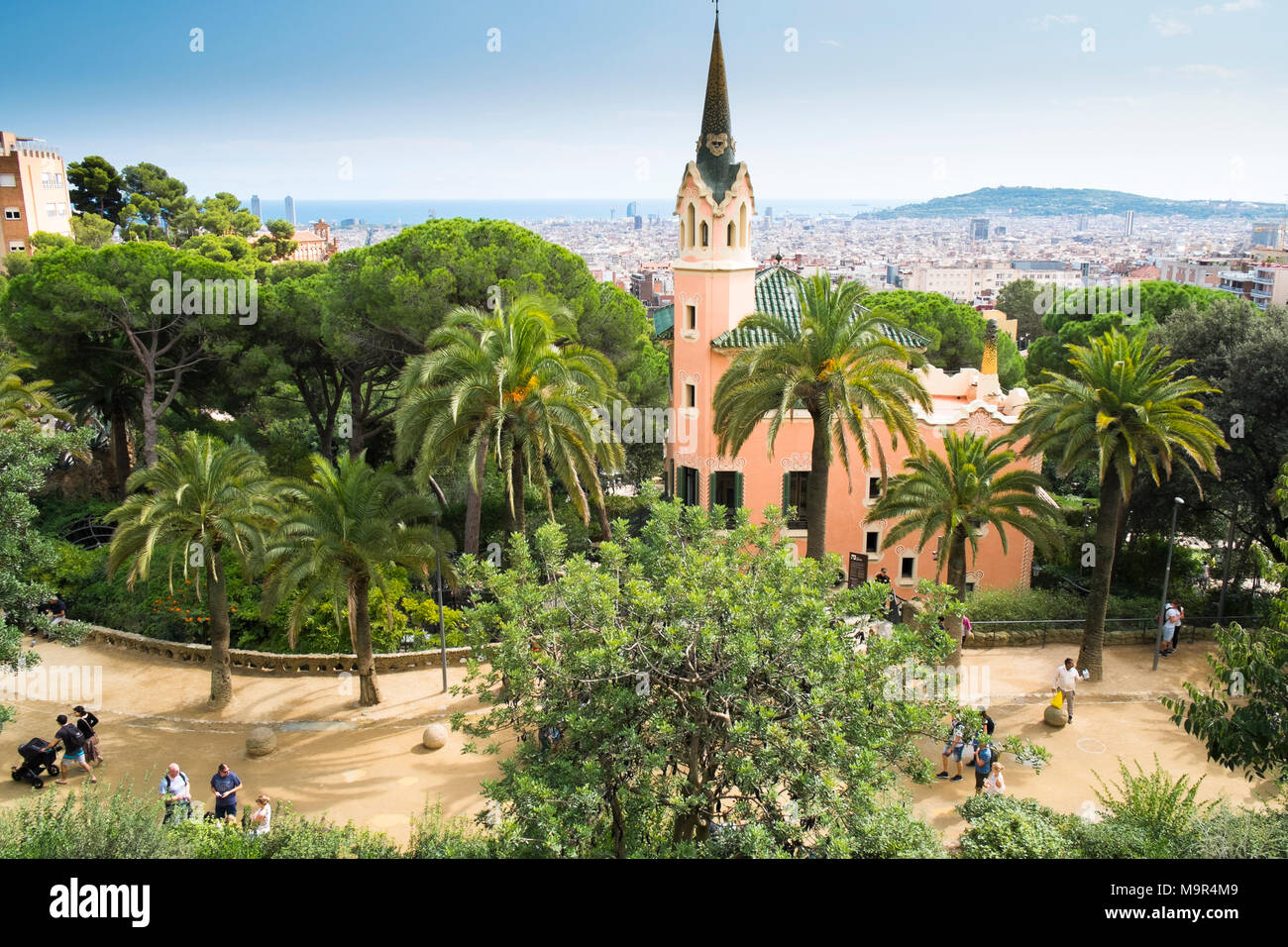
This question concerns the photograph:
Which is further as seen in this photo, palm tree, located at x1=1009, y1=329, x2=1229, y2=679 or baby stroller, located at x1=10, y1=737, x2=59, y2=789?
palm tree, located at x1=1009, y1=329, x2=1229, y2=679

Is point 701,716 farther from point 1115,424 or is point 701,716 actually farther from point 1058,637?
point 1058,637

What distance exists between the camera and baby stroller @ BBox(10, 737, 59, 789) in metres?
15.6

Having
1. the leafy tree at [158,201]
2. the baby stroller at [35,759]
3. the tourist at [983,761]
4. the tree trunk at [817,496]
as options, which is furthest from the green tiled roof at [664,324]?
the leafy tree at [158,201]

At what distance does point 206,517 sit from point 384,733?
535 centimetres

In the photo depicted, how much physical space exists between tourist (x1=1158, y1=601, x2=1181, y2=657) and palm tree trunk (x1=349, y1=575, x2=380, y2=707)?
1726 centimetres

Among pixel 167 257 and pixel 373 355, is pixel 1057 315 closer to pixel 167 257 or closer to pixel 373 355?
pixel 373 355

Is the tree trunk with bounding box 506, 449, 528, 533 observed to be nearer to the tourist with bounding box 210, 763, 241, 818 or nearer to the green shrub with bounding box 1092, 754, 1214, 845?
the tourist with bounding box 210, 763, 241, 818

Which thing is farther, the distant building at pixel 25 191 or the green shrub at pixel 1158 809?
the distant building at pixel 25 191

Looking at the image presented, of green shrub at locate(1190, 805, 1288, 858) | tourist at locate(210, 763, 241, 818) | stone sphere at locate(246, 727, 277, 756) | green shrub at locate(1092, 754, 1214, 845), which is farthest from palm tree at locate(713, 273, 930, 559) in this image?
tourist at locate(210, 763, 241, 818)

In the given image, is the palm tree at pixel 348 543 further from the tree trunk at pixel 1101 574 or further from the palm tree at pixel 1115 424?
the tree trunk at pixel 1101 574

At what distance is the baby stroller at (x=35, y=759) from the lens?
15.6m

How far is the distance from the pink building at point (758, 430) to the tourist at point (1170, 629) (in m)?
4.55
